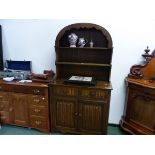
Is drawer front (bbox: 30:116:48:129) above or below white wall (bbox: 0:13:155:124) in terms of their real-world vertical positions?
below

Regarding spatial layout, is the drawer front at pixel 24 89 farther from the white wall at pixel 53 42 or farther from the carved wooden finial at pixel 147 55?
the carved wooden finial at pixel 147 55

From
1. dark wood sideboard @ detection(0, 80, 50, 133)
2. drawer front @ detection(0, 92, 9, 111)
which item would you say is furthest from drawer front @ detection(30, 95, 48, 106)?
drawer front @ detection(0, 92, 9, 111)

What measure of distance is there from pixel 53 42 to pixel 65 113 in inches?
44.5

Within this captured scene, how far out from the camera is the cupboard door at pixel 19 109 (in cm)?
222

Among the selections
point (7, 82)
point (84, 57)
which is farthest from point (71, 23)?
point (7, 82)

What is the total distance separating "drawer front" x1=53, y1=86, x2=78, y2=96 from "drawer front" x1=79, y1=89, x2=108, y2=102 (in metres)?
0.10

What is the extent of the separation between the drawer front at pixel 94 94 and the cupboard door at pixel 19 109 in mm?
840

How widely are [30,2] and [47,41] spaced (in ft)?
7.16

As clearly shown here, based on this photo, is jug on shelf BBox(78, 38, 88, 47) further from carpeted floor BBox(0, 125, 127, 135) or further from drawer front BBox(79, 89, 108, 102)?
carpeted floor BBox(0, 125, 127, 135)

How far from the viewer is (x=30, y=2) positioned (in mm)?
288

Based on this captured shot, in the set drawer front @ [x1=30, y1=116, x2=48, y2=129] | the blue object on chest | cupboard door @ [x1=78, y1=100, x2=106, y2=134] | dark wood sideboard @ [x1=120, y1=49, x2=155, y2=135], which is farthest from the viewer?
the blue object on chest

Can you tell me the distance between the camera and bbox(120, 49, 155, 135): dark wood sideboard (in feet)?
6.24

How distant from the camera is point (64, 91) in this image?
2059mm
